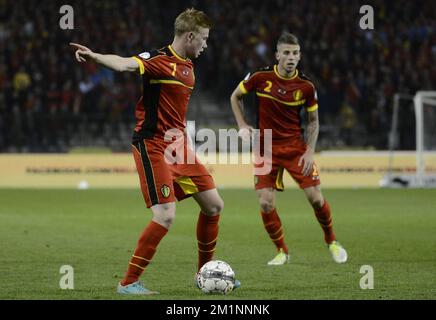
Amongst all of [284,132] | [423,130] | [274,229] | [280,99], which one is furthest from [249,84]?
[423,130]

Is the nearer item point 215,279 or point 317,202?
point 215,279

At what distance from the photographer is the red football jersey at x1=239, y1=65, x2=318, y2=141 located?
33.5 feet

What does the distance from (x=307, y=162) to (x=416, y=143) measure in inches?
593

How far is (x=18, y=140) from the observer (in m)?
23.8

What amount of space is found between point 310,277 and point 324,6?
22.4m

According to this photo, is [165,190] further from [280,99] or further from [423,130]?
[423,130]

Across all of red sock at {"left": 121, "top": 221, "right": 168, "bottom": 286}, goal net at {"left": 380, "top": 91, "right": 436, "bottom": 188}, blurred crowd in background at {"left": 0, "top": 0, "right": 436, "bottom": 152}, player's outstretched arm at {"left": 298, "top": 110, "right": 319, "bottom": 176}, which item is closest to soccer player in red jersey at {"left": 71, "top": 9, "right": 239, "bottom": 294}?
red sock at {"left": 121, "top": 221, "right": 168, "bottom": 286}

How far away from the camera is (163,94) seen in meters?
7.65

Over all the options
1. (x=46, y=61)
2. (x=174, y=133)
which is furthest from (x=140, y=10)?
(x=174, y=133)

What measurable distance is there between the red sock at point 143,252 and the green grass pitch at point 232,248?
20 cm

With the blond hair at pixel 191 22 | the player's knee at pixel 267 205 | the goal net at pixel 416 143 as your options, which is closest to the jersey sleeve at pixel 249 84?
the player's knee at pixel 267 205

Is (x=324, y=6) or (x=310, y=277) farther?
(x=324, y=6)

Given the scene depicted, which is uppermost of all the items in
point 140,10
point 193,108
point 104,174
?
point 140,10
